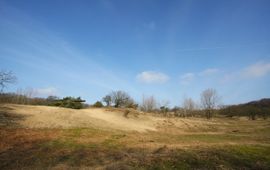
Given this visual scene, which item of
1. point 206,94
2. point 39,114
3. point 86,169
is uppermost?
point 206,94

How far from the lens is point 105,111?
34375mm

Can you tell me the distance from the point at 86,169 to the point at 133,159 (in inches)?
99.2

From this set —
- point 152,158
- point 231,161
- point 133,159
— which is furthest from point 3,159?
point 231,161

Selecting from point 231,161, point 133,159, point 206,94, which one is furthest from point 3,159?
point 206,94

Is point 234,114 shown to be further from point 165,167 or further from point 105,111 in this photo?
point 165,167

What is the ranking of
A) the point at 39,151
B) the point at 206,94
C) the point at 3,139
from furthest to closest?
the point at 206,94
the point at 3,139
the point at 39,151

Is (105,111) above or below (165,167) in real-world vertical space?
above

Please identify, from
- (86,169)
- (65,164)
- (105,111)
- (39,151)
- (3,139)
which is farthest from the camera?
(105,111)

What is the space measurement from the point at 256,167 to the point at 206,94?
64258 mm

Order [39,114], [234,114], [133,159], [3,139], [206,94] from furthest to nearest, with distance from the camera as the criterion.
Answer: [234,114] < [206,94] < [39,114] < [3,139] < [133,159]

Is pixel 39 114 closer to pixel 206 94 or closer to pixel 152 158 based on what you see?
pixel 152 158

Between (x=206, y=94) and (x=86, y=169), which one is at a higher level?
(x=206, y=94)

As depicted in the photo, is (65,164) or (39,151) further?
(39,151)

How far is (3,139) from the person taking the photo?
12.2 metres
